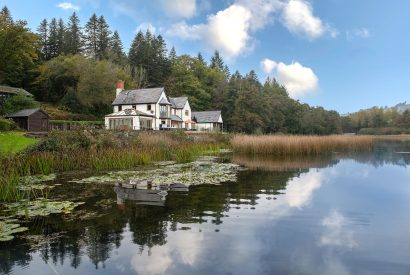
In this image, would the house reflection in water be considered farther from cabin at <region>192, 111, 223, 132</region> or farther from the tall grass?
cabin at <region>192, 111, 223, 132</region>

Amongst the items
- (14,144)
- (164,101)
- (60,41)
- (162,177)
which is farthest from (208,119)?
(162,177)

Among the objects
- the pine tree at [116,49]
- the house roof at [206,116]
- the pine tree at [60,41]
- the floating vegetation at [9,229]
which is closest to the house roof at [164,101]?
the house roof at [206,116]

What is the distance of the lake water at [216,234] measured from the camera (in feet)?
16.1

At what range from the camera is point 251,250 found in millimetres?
5484

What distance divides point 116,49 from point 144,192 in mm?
70723

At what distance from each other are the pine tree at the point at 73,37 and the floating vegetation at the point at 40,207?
2486 inches

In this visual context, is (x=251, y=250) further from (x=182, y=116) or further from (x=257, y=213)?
(x=182, y=116)

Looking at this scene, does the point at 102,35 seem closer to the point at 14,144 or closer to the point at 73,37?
the point at 73,37

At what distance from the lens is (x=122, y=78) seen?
189 ft

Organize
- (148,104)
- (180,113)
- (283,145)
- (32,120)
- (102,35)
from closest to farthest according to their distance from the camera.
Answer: (283,145) → (32,120) → (148,104) → (180,113) → (102,35)

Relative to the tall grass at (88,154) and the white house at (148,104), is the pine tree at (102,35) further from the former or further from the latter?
the tall grass at (88,154)

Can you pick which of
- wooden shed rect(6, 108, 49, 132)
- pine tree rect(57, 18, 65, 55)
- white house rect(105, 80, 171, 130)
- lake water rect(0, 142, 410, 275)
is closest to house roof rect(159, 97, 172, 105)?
white house rect(105, 80, 171, 130)

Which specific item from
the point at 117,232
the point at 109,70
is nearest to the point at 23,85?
the point at 109,70

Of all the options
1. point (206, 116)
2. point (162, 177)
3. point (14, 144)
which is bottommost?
point (162, 177)
